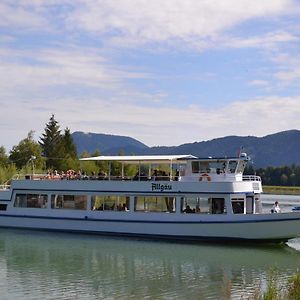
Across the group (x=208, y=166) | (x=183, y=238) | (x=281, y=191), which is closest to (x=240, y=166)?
(x=208, y=166)

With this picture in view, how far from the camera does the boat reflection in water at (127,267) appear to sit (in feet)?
55.6

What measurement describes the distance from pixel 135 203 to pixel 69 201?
A: 11.3 ft

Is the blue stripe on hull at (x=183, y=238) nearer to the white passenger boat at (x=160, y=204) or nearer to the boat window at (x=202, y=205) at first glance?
the white passenger boat at (x=160, y=204)

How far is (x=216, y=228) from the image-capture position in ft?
85.2

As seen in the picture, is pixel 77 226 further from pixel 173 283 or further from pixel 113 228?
pixel 173 283

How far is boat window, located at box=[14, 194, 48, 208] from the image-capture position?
2956cm

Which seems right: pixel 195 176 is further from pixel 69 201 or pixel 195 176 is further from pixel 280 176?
pixel 280 176

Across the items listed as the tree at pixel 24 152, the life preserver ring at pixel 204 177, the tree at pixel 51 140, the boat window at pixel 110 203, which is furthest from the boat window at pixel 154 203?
the tree at pixel 51 140

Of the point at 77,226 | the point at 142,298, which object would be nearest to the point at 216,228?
the point at 77,226

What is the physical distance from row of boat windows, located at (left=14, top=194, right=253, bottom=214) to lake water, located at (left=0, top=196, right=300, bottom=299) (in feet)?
5.01

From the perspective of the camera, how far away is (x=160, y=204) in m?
27.2

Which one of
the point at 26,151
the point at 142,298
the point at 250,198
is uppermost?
the point at 26,151

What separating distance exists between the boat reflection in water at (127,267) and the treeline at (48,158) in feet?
55.0

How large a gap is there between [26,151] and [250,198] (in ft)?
116
